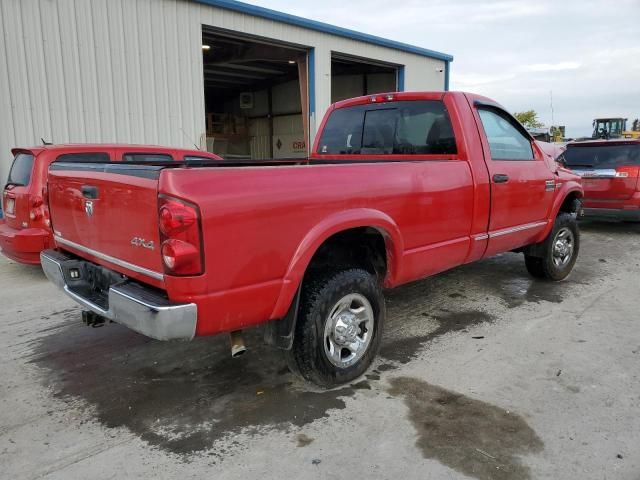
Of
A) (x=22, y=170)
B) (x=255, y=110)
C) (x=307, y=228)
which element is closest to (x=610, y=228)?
(x=307, y=228)

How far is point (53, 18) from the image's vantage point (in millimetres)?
9305

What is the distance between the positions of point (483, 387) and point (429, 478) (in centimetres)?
107

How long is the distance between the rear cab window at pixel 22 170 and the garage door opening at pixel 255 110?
13200 millimetres

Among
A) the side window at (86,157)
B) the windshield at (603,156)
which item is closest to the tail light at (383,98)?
the side window at (86,157)

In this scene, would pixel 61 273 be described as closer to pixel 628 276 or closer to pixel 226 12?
pixel 628 276

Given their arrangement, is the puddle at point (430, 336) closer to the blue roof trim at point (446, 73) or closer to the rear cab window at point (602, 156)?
the rear cab window at point (602, 156)

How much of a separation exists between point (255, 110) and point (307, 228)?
74.8ft

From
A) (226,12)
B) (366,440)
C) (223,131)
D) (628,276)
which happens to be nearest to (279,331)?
(366,440)

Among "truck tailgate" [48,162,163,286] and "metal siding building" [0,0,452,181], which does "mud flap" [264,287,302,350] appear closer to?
"truck tailgate" [48,162,163,286]

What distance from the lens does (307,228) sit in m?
2.93

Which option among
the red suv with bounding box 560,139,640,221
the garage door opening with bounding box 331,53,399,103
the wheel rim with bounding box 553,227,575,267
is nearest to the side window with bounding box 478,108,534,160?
the wheel rim with bounding box 553,227,575,267

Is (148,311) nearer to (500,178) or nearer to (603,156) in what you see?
(500,178)

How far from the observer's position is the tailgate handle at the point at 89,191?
119 inches

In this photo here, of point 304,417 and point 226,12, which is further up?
point 226,12
